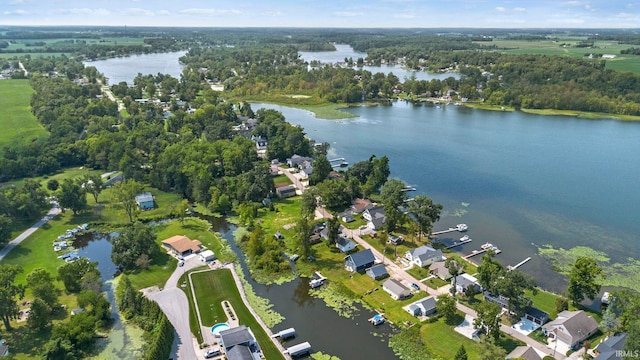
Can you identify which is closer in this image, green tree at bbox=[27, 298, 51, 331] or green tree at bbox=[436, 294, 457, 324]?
green tree at bbox=[27, 298, 51, 331]

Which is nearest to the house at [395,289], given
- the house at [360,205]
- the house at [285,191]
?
the house at [360,205]

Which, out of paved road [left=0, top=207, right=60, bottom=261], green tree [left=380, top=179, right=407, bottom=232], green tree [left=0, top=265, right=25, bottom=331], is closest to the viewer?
green tree [left=0, top=265, right=25, bottom=331]

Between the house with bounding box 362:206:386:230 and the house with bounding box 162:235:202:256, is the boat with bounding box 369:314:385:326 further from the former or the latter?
the house with bounding box 162:235:202:256

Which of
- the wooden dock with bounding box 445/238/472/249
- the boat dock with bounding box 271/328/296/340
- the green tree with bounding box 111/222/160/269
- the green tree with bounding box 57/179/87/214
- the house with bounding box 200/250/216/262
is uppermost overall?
the green tree with bounding box 57/179/87/214

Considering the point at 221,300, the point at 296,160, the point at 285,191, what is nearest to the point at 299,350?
the point at 221,300

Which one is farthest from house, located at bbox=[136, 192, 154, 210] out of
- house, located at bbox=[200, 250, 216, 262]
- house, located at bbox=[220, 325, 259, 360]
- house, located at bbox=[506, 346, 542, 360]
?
house, located at bbox=[506, 346, 542, 360]

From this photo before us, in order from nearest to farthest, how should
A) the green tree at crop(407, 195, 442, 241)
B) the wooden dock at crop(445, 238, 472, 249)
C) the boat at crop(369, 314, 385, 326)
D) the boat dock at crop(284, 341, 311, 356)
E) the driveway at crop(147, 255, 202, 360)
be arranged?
1. the boat dock at crop(284, 341, 311, 356)
2. the driveway at crop(147, 255, 202, 360)
3. the boat at crop(369, 314, 385, 326)
4. the green tree at crop(407, 195, 442, 241)
5. the wooden dock at crop(445, 238, 472, 249)

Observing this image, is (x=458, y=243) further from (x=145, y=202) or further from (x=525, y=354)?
(x=145, y=202)
